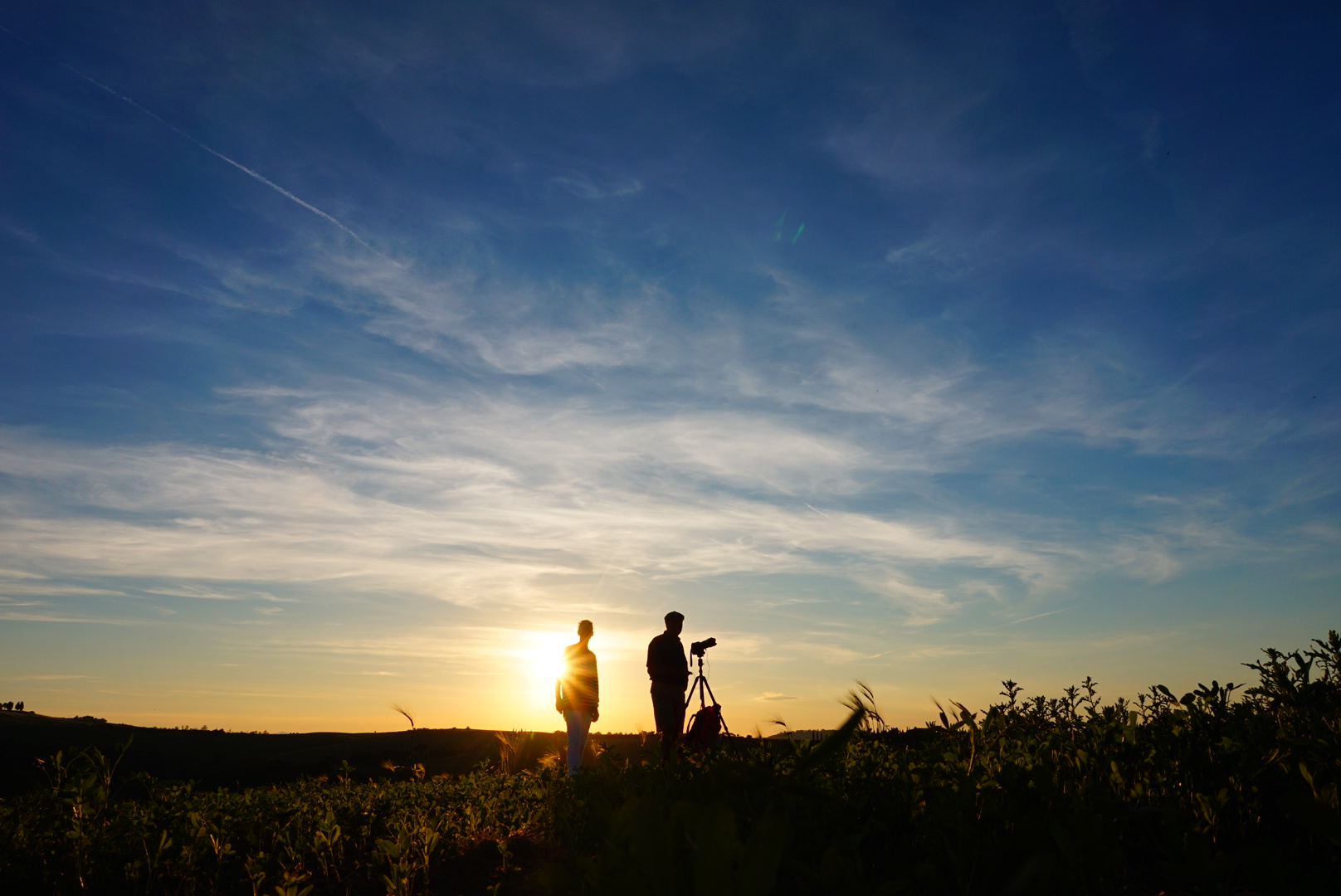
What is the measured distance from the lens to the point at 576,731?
33.9 ft

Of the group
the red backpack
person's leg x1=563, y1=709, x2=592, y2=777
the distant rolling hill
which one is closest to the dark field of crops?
the red backpack

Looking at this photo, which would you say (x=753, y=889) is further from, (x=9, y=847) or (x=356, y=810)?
(x=356, y=810)

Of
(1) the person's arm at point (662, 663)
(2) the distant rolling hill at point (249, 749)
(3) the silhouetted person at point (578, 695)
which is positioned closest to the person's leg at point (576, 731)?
(3) the silhouetted person at point (578, 695)

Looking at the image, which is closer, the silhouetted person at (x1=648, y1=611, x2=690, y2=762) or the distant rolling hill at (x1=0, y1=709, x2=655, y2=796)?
the silhouetted person at (x1=648, y1=611, x2=690, y2=762)

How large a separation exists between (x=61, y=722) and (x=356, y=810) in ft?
119

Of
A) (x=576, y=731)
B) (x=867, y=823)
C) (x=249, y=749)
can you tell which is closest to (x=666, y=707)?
(x=576, y=731)

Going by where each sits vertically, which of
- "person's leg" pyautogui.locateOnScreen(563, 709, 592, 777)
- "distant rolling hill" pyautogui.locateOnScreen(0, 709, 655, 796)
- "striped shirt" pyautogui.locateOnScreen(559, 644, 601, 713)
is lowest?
"distant rolling hill" pyautogui.locateOnScreen(0, 709, 655, 796)

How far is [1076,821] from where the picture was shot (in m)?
1.58

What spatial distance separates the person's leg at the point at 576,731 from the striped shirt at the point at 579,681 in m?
0.08

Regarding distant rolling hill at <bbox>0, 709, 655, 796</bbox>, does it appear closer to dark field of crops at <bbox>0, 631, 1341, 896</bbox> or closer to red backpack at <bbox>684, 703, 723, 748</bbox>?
red backpack at <bbox>684, 703, 723, 748</bbox>

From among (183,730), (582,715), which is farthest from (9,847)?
(183,730)

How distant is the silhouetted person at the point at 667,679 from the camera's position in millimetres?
10438

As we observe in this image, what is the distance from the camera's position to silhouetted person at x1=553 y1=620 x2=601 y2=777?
1038 cm

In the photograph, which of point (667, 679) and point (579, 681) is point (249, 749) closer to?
Answer: point (579, 681)
